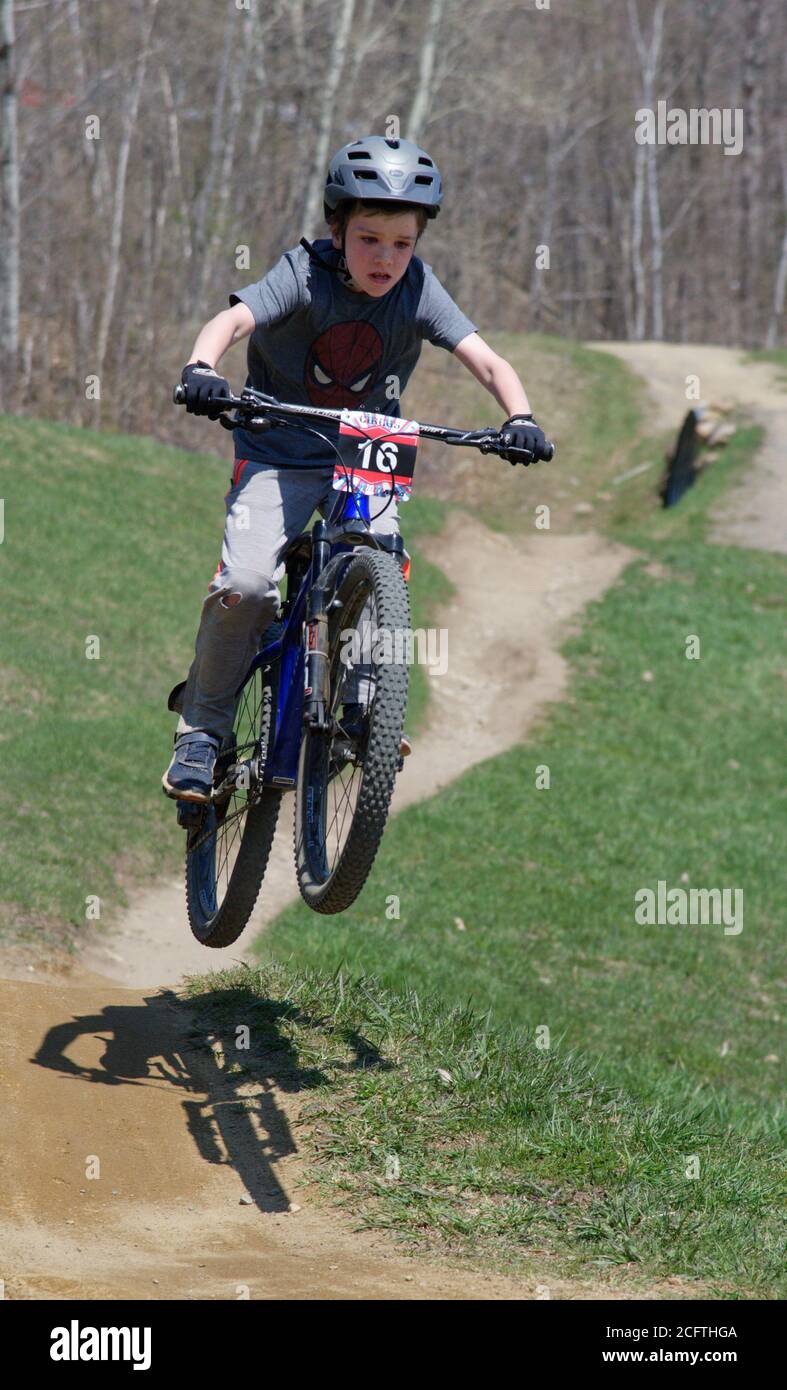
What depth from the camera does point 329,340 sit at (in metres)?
5.33

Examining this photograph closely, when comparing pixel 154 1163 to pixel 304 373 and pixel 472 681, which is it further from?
pixel 472 681

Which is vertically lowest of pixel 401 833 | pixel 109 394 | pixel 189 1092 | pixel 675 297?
pixel 189 1092

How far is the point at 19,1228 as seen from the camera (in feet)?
15.0

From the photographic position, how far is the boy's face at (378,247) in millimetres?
4891

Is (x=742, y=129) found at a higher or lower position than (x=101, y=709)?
higher

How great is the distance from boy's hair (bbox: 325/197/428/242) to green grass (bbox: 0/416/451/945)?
185 inches

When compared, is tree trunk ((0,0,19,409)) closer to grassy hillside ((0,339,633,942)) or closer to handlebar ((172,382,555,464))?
grassy hillside ((0,339,633,942))

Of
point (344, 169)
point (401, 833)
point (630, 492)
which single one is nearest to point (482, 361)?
point (344, 169)

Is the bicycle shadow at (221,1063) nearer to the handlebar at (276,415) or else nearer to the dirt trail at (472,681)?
the dirt trail at (472,681)

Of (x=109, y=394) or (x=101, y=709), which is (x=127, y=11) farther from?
(x=101, y=709)

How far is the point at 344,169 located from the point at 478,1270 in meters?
3.58

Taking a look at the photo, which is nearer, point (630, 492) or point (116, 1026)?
point (116, 1026)

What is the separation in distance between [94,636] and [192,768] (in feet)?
27.7

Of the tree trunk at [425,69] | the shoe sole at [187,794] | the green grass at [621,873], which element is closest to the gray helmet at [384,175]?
the shoe sole at [187,794]
